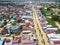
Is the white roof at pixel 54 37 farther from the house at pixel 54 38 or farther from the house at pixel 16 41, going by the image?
the house at pixel 16 41

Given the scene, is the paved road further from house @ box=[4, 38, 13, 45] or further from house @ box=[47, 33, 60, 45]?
house @ box=[4, 38, 13, 45]

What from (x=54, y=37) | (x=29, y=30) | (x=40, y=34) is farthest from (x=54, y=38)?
(x=29, y=30)

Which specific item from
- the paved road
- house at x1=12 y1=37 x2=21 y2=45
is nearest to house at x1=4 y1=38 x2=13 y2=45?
house at x1=12 y1=37 x2=21 y2=45

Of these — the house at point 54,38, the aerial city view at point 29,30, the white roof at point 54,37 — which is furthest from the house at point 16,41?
the white roof at point 54,37

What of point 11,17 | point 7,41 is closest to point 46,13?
point 11,17

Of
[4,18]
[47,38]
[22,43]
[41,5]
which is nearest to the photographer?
[22,43]

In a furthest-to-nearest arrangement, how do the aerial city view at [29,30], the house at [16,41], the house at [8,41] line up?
the aerial city view at [29,30], the house at [8,41], the house at [16,41]

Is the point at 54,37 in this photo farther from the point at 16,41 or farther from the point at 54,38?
the point at 16,41

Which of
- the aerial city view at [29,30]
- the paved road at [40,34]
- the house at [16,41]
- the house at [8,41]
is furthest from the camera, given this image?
the paved road at [40,34]

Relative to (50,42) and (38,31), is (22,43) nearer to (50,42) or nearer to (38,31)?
(50,42)

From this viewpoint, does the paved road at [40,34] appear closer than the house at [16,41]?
No

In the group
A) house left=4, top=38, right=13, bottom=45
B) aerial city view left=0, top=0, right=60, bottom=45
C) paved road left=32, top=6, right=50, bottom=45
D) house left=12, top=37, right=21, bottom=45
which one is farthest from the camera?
paved road left=32, top=6, right=50, bottom=45
